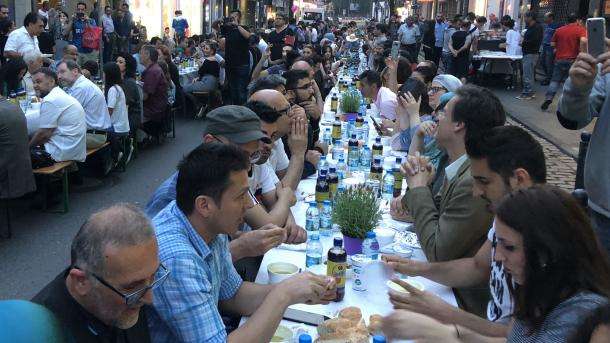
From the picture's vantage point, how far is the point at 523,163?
106 inches

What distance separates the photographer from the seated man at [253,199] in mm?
3082

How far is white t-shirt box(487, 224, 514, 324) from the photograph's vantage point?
2469 millimetres

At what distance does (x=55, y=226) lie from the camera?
5.88m

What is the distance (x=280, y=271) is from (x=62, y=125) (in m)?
4.12

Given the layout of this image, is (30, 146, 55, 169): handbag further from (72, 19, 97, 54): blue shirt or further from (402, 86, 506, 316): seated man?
(72, 19, 97, 54): blue shirt

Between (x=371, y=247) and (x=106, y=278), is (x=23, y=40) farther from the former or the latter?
(x=106, y=278)

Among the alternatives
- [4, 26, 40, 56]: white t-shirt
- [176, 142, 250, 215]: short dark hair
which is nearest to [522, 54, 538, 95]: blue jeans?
[4, 26, 40, 56]: white t-shirt

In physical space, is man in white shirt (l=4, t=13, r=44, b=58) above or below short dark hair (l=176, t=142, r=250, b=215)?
above

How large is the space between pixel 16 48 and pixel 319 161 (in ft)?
24.4

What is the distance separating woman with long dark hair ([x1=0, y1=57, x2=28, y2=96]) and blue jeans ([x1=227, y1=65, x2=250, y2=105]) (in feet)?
13.7

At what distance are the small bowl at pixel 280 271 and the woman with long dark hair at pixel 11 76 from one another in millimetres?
6462

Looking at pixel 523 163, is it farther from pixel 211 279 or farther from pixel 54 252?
pixel 54 252

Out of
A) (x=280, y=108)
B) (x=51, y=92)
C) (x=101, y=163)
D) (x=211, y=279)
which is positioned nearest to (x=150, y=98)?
(x=101, y=163)

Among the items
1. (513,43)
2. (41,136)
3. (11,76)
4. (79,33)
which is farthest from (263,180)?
(513,43)
